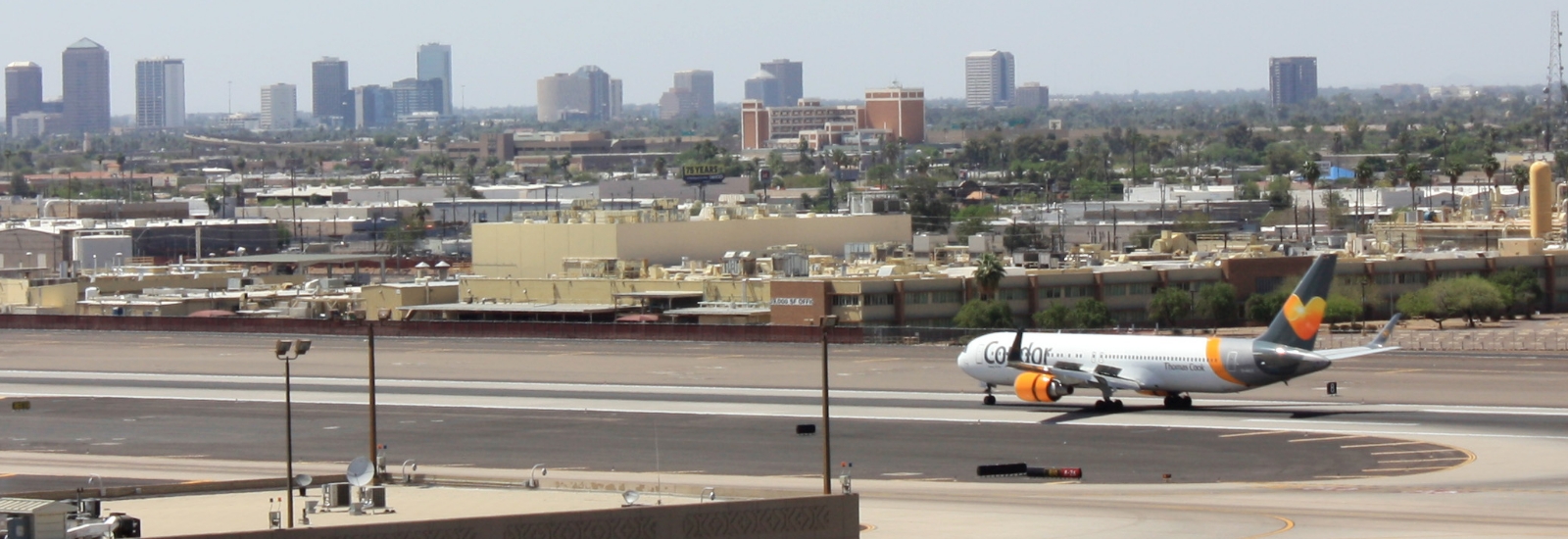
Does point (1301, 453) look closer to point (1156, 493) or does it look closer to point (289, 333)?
point (1156, 493)

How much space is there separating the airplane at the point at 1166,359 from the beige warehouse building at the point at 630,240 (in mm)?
61902

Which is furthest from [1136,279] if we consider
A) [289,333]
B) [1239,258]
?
[289,333]

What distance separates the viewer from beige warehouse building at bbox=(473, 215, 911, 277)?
465ft

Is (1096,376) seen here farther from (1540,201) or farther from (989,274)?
(1540,201)

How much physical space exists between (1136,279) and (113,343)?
191 feet

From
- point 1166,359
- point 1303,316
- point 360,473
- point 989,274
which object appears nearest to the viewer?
point 360,473

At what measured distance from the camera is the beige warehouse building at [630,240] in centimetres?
14188

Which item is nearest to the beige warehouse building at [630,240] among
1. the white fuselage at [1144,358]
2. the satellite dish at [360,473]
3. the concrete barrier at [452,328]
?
the concrete barrier at [452,328]

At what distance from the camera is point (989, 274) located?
403 feet

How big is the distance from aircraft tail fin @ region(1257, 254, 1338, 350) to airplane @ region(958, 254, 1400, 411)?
3 centimetres

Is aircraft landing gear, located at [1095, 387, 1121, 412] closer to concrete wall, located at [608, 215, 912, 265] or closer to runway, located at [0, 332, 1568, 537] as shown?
runway, located at [0, 332, 1568, 537]

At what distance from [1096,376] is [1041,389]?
6.51 feet

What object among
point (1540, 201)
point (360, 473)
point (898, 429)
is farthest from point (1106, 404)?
point (1540, 201)

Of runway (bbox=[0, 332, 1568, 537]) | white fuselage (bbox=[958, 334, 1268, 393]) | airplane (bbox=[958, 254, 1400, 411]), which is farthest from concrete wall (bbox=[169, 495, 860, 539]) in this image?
white fuselage (bbox=[958, 334, 1268, 393])
